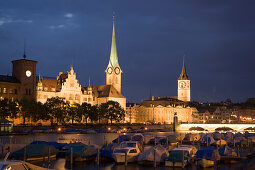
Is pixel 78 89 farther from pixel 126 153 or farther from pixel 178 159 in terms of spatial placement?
pixel 178 159

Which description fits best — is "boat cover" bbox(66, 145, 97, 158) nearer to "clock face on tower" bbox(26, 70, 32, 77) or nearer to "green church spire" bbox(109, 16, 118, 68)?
"clock face on tower" bbox(26, 70, 32, 77)

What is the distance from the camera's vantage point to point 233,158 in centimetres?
4519

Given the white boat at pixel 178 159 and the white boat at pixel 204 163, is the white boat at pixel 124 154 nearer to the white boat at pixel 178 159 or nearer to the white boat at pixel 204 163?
the white boat at pixel 178 159

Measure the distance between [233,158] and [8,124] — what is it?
6273 cm

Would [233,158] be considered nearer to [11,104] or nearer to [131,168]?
[131,168]

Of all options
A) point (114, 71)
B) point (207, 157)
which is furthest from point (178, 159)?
point (114, 71)

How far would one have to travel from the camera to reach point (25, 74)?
5330 inches

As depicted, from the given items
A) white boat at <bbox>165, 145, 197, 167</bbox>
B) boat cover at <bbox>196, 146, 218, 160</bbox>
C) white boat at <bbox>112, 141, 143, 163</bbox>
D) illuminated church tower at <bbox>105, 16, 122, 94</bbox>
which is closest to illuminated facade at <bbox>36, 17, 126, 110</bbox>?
illuminated church tower at <bbox>105, 16, 122, 94</bbox>

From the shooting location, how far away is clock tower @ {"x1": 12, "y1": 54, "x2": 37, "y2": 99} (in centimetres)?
13450

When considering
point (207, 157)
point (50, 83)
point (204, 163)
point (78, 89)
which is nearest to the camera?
point (204, 163)

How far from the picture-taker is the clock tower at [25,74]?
134500 mm

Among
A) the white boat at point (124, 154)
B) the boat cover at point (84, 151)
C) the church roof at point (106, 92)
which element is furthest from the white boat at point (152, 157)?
the church roof at point (106, 92)

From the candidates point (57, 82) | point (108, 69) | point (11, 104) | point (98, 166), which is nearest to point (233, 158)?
point (98, 166)

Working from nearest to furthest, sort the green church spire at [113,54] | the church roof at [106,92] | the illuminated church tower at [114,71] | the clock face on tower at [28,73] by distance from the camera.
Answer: the clock face on tower at [28,73] → the church roof at [106,92] → the illuminated church tower at [114,71] → the green church spire at [113,54]
